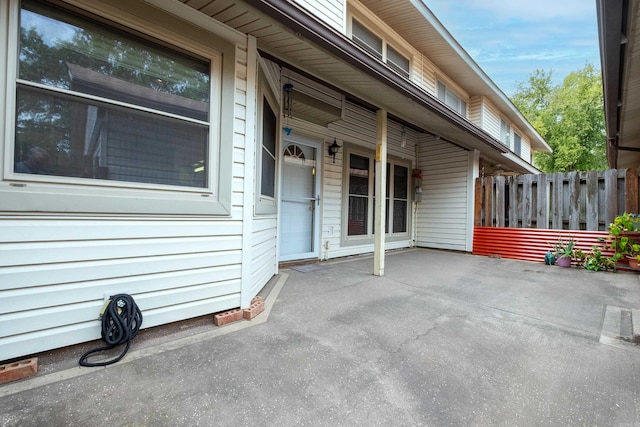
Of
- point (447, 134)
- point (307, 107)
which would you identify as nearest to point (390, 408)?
point (307, 107)

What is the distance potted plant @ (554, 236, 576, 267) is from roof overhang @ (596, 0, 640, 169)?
90.1 inches

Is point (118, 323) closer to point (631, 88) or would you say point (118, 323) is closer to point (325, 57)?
point (325, 57)

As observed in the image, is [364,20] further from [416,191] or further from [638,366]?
[638,366]

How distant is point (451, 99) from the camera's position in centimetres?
803

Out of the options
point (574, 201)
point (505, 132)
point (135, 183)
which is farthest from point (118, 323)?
point (505, 132)

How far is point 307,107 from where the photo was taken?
432cm

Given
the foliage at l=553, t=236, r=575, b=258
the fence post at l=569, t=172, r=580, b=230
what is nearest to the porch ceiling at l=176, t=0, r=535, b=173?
the fence post at l=569, t=172, r=580, b=230

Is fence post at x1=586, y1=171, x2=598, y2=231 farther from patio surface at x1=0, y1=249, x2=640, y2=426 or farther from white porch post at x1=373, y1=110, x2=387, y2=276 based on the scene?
white porch post at x1=373, y1=110, x2=387, y2=276

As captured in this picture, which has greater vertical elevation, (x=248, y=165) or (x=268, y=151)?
(x=268, y=151)

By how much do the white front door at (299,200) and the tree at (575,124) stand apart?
70.6 ft

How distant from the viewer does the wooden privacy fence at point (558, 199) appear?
494cm

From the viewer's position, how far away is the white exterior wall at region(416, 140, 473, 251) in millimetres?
6855

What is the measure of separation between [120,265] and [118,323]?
385mm

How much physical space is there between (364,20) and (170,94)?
486cm
